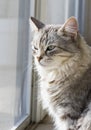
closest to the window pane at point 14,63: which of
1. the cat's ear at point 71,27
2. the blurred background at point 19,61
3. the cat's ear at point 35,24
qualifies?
the blurred background at point 19,61

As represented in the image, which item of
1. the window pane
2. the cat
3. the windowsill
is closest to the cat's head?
the cat

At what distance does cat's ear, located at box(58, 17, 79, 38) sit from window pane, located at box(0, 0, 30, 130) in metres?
0.30

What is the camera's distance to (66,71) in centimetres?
144

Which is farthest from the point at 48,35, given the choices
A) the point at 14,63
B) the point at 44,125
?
the point at 44,125

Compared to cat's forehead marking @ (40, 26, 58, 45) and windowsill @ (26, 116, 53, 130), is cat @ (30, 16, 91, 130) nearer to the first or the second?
cat's forehead marking @ (40, 26, 58, 45)

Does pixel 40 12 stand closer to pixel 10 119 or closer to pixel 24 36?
pixel 24 36

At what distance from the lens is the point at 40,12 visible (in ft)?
6.25

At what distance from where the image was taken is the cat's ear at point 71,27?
135cm

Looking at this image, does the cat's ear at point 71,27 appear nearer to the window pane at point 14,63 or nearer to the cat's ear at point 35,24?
the cat's ear at point 35,24

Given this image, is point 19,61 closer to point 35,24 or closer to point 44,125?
point 35,24

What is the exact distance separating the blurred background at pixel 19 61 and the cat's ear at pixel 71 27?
300 millimetres

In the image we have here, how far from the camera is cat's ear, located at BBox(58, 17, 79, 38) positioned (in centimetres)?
135

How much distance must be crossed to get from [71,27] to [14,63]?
0.44 m

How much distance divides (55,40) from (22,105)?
61cm
